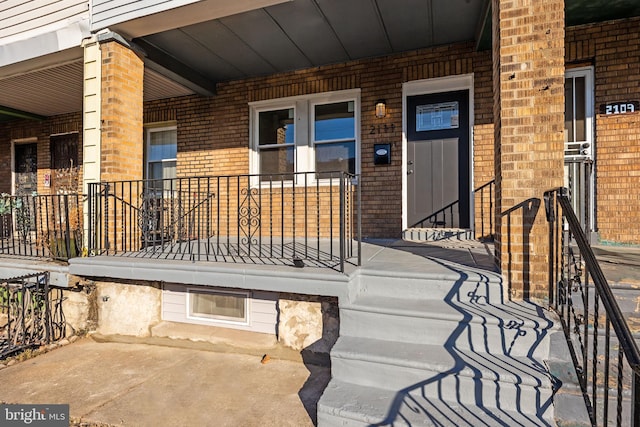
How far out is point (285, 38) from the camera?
471 centimetres

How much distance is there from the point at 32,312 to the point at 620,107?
7.38 meters

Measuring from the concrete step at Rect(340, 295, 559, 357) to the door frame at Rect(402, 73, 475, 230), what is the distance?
2.58m

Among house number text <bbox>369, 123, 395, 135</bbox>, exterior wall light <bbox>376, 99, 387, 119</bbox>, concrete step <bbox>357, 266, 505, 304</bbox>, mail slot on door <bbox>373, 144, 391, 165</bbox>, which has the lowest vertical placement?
concrete step <bbox>357, 266, 505, 304</bbox>

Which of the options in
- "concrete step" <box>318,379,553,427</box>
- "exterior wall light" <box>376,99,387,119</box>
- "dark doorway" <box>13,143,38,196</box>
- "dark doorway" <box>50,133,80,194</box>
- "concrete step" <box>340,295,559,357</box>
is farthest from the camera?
"dark doorway" <box>13,143,38,196</box>

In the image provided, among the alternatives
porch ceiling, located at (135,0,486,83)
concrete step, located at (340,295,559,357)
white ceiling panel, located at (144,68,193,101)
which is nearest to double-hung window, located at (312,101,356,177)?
porch ceiling, located at (135,0,486,83)

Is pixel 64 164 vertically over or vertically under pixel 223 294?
over

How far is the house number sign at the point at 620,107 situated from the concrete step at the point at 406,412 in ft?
13.3

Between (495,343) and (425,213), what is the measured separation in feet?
9.95

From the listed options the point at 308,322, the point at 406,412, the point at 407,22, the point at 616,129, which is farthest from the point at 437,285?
the point at 616,129

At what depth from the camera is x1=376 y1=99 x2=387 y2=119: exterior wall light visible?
5.18 m

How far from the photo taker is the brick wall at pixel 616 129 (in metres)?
4.27

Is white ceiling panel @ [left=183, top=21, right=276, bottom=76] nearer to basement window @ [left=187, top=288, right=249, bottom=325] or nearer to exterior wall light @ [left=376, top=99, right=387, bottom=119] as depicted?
exterior wall light @ [left=376, top=99, right=387, bottom=119]

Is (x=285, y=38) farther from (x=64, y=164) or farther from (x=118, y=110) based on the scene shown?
(x=64, y=164)

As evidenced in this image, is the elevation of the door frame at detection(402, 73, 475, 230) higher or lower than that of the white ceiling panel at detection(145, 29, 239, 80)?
lower
